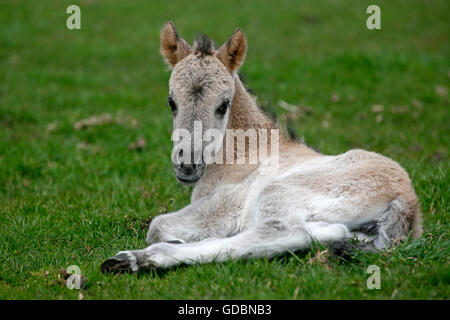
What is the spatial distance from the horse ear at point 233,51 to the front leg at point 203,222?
1474mm

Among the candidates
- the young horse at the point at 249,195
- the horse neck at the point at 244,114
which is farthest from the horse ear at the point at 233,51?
the horse neck at the point at 244,114

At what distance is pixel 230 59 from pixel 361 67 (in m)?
7.52

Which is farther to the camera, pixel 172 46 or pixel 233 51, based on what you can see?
pixel 172 46

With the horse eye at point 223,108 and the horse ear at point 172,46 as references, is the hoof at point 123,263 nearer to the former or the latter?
the horse eye at point 223,108

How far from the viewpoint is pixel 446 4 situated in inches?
669

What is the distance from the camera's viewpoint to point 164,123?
31.6 ft

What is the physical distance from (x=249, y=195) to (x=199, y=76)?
1.30 m

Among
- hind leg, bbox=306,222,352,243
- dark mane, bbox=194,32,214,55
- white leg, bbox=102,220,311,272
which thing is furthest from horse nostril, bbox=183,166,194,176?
dark mane, bbox=194,32,214,55

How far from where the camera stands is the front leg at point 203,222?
508 centimetres

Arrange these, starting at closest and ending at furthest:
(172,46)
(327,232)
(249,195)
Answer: (327,232) → (249,195) → (172,46)

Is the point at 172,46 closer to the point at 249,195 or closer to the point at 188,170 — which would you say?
the point at 188,170

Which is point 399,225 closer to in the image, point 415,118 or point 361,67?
point 415,118

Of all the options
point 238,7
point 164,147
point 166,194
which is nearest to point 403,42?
point 238,7

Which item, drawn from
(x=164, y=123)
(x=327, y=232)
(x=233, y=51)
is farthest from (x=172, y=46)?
(x=164, y=123)
